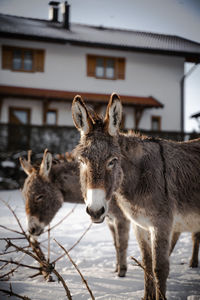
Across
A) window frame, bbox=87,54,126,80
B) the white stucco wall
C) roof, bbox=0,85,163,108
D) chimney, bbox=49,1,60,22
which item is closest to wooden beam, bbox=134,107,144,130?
the white stucco wall

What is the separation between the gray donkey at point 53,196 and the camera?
120 inches

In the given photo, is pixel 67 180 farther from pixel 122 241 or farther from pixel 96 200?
pixel 96 200

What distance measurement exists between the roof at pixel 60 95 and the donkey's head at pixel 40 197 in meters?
8.03

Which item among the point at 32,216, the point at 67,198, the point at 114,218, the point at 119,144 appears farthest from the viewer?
the point at 67,198

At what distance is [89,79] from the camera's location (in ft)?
42.2

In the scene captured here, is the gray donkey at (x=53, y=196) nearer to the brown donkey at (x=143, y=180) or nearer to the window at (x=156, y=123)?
the brown donkey at (x=143, y=180)

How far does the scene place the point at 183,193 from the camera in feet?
7.47

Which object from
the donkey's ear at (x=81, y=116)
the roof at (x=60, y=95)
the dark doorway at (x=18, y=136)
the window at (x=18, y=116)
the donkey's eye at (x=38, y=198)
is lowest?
the donkey's eye at (x=38, y=198)

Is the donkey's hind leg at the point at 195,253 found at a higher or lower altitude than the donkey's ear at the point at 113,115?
lower

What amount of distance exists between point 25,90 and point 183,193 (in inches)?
424

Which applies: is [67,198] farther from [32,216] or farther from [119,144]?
[119,144]

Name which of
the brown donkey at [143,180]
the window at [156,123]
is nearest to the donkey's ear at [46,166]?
the brown donkey at [143,180]

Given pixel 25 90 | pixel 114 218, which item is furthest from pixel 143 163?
pixel 25 90

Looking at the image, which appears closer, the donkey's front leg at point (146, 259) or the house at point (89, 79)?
the donkey's front leg at point (146, 259)
